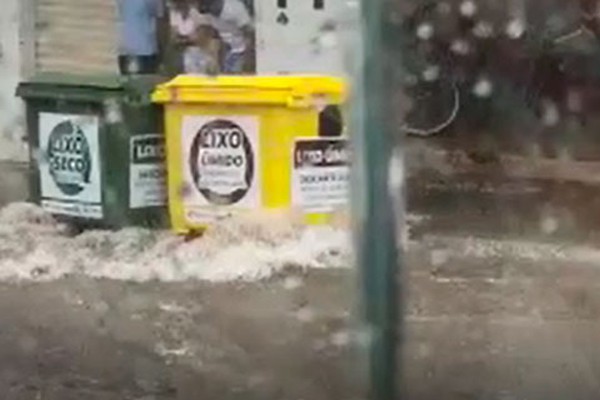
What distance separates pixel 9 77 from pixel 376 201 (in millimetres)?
7988

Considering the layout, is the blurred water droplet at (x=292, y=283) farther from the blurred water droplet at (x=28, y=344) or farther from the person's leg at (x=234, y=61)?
the person's leg at (x=234, y=61)

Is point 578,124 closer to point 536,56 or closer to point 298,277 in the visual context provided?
point 536,56

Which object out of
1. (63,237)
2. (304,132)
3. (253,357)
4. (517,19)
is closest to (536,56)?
(517,19)

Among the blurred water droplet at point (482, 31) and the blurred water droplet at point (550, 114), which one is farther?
the blurred water droplet at point (482, 31)

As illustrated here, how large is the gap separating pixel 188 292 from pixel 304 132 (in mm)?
1100

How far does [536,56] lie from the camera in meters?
9.35

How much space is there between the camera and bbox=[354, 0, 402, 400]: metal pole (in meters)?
2.52

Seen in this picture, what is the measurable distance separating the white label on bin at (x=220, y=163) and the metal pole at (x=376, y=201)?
4212 mm

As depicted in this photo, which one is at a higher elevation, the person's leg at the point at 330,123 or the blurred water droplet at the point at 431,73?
the blurred water droplet at the point at 431,73

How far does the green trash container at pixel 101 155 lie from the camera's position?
7160 mm

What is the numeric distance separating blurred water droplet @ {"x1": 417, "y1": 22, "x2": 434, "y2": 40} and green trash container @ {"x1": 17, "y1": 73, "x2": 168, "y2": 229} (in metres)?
1.61

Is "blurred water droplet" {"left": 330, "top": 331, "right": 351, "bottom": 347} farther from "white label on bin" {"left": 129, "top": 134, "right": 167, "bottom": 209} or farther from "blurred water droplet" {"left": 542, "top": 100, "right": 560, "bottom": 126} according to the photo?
"blurred water droplet" {"left": 542, "top": 100, "right": 560, "bottom": 126}

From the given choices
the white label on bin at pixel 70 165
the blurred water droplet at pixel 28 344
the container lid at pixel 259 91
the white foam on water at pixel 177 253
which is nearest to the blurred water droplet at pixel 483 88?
the container lid at pixel 259 91

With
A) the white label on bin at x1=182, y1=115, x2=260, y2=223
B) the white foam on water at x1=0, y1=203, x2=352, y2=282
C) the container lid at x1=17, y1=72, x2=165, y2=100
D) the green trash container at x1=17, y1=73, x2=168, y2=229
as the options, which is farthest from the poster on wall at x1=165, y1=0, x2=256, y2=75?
the white foam on water at x1=0, y1=203, x2=352, y2=282
